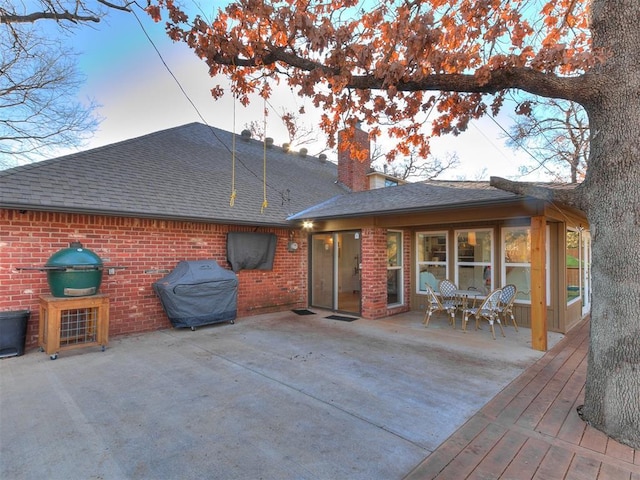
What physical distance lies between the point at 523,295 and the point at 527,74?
5597mm

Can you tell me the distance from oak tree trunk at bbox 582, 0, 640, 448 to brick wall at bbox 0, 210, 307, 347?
6823 mm

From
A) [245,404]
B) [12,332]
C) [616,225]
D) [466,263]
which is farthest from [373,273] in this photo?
[12,332]

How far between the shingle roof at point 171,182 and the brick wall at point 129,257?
17.0 inches

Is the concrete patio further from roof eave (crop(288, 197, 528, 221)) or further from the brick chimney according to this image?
the brick chimney

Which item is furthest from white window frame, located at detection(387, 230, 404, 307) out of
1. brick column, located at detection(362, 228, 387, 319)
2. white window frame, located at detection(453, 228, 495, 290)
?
white window frame, located at detection(453, 228, 495, 290)

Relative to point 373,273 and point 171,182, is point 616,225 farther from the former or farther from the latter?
point 171,182

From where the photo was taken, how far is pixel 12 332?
496cm

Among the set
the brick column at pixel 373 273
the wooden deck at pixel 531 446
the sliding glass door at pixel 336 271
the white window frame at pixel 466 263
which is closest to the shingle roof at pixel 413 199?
the brick column at pixel 373 273

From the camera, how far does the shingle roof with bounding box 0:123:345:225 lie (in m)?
5.64

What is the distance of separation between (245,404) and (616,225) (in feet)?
13.1

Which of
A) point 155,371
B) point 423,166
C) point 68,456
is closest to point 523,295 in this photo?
point 155,371

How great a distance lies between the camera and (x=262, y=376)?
4340 millimetres

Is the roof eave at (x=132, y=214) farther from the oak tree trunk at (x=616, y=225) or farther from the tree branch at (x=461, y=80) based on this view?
the oak tree trunk at (x=616, y=225)

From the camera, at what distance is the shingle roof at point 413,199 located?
19.6ft
